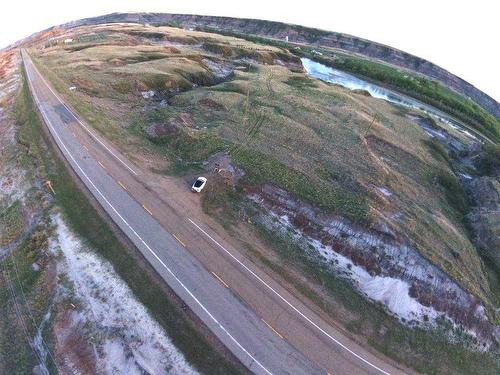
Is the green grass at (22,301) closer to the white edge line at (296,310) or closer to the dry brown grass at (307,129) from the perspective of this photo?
the white edge line at (296,310)

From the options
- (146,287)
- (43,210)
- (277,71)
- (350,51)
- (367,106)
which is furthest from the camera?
(350,51)

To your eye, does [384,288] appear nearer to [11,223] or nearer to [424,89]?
[11,223]

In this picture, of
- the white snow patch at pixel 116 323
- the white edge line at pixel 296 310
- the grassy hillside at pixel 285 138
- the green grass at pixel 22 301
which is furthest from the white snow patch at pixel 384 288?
the green grass at pixel 22 301

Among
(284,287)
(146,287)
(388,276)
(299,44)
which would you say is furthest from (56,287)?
(299,44)

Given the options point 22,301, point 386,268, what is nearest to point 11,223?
point 22,301

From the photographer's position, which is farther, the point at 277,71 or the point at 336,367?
the point at 277,71

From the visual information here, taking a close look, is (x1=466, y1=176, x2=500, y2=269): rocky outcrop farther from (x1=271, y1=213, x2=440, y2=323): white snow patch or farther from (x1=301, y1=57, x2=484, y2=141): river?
(x1=301, y1=57, x2=484, y2=141): river

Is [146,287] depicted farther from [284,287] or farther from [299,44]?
[299,44]
